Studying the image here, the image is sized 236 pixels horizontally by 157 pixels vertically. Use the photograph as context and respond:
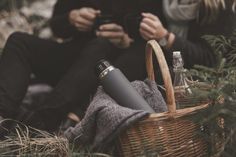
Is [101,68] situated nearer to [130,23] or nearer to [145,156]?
[145,156]

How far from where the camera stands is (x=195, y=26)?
225 cm

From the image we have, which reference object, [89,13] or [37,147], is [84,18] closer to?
[89,13]

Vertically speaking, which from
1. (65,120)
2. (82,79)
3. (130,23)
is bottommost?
(65,120)

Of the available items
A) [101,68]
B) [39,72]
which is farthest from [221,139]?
[39,72]

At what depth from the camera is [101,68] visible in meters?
1.74

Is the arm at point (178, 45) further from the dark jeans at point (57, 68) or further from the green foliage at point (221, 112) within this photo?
→ the green foliage at point (221, 112)

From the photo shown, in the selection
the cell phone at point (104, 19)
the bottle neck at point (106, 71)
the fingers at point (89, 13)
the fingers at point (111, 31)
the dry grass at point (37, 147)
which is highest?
the fingers at point (89, 13)

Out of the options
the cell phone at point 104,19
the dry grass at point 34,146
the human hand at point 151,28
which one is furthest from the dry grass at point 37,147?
the cell phone at point 104,19

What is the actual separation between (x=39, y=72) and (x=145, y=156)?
96cm

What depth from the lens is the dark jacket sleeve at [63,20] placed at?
8.16 feet

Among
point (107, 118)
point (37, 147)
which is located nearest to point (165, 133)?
point (107, 118)

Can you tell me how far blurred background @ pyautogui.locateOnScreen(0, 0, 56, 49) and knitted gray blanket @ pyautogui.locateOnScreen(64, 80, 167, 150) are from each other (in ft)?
6.11

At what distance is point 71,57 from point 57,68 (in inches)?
2.9

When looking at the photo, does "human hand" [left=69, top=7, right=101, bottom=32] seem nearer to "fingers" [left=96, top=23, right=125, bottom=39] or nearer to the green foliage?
"fingers" [left=96, top=23, right=125, bottom=39]
